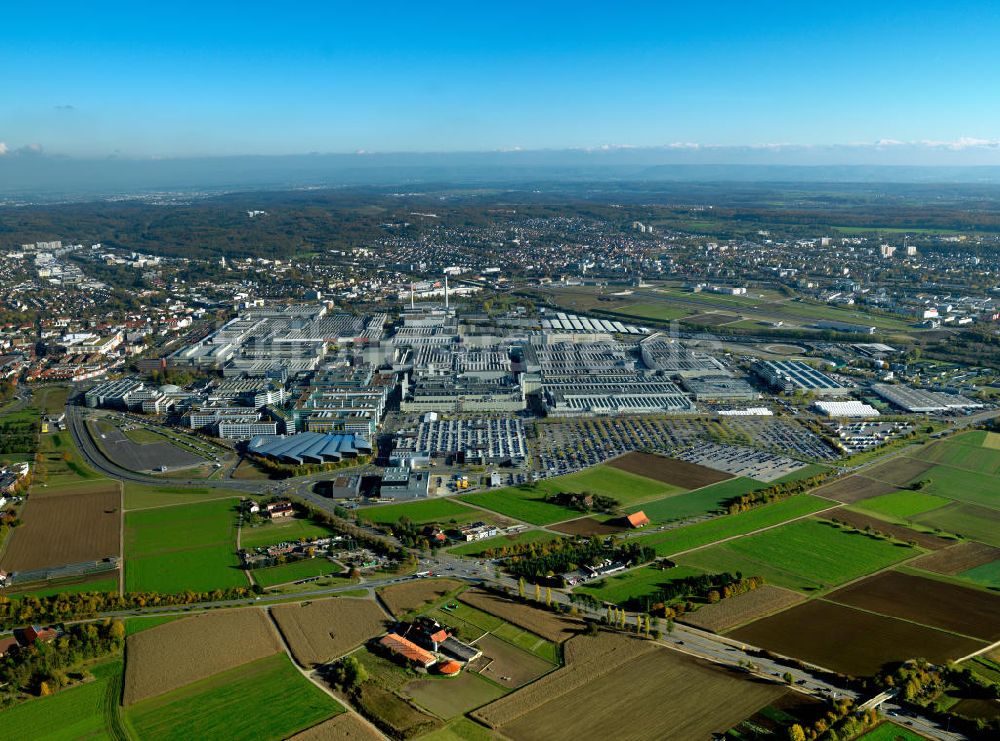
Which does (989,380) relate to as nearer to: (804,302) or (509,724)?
(804,302)

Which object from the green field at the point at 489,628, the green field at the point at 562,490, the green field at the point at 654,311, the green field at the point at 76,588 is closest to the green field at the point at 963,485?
the green field at the point at 562,490

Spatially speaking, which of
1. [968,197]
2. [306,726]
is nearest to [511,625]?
[306,726]

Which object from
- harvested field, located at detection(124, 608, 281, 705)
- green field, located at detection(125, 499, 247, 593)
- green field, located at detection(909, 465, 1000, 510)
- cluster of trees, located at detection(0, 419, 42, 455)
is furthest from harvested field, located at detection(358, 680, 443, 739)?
cluster of trees, located at detection(0, 419, 42, 455)

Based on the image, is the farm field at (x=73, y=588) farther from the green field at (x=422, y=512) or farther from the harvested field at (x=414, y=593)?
the harvested field at (x=414, y=593)

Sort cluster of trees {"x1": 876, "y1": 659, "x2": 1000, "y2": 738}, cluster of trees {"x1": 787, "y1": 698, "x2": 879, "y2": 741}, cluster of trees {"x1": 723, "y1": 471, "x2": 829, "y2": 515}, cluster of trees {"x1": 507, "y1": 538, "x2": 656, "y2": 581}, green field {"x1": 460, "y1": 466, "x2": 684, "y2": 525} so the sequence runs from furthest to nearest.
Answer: cluster of trees {"x1": 723, "y1": 471, "x2": 829, "y2": 515} → green field {"x1": 460, "y1": 466, "x2": 684, "y2": 525} → cluster of trees {"x1": 507, "y1": 538, "x2": 656, "y2": 581} → cluster of trees {"x1": 876, "y1": 659, "x2": 1000, "y2": 738} → cluster of trees {"x1": 787, "y1": 698, "x2": 879, "y2": 741}

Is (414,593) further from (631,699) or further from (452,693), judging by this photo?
(631,699)

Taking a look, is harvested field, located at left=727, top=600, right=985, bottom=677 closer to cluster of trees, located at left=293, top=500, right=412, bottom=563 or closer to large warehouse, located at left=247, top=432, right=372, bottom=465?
cluster of trees, located at left=293, top=500, right=412, bottom=563
